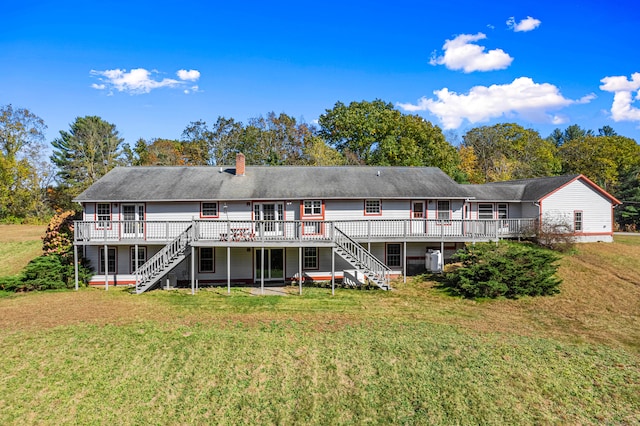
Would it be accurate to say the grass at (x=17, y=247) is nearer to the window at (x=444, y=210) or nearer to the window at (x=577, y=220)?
the window at (x=444, y=210)

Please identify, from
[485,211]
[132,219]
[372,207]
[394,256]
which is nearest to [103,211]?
[132,219]

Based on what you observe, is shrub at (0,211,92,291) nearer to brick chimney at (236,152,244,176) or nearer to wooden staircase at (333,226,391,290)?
brick chimney at (236,152,244,176)

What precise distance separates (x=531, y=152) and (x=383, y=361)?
184 feet

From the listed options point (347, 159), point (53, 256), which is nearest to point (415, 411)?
point (53, 256)

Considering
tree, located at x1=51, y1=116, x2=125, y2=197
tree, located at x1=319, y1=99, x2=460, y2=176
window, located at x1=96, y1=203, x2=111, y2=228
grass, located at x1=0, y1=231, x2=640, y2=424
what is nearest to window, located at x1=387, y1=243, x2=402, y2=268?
grass, located at x1=0, y1=231, x2=640, y2=424

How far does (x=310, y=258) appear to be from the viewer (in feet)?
71.7

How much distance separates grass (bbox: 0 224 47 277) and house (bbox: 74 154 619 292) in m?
7.55

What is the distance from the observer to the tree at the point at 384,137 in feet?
142

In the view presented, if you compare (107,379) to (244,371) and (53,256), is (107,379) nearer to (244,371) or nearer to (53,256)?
(244,371)

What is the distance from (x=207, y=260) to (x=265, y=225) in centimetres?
383

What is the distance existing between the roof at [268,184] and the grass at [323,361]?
20.9 feet

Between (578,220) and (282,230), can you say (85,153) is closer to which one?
(282,230)

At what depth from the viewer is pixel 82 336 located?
12742 millimetres

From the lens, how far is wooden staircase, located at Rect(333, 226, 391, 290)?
19031mm
